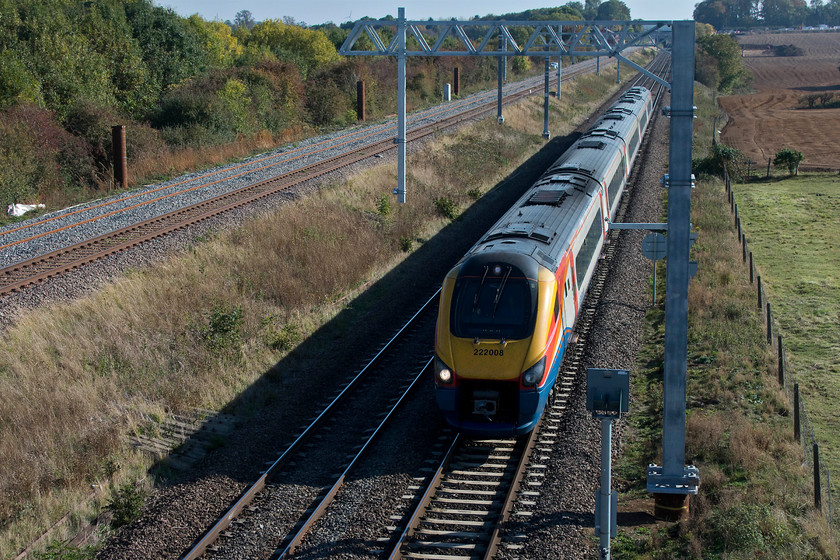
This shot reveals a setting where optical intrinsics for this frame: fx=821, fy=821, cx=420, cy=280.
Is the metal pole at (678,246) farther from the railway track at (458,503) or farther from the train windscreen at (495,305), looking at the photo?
the train windscreen at (495,305)

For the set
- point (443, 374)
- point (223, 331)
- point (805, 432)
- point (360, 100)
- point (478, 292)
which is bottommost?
point (805, 432)

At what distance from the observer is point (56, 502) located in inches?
402

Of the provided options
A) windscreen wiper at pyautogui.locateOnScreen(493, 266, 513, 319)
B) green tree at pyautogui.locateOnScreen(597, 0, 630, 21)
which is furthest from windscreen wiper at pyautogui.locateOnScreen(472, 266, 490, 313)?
green tree at pyautogui.locateOnScreen(597, 0, 630, 21)

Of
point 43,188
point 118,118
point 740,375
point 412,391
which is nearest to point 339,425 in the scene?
point 412,391

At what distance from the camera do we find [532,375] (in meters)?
11.4

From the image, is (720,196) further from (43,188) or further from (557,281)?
(43,188)

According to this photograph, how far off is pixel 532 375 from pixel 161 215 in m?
14.0

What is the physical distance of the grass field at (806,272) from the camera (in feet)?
52.5

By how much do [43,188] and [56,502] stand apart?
60.6ft

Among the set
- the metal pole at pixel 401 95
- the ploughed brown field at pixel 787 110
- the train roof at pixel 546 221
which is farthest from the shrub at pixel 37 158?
the ploughed brown field at pixel 787 110

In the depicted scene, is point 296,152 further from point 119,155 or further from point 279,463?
point 279,463

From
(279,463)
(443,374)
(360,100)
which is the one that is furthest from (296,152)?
(279,463)

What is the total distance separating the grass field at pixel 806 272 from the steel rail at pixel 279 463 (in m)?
7.74

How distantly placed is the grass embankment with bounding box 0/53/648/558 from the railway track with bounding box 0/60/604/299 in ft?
4.51
